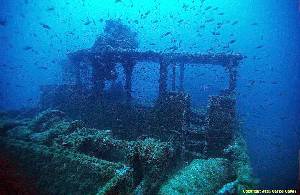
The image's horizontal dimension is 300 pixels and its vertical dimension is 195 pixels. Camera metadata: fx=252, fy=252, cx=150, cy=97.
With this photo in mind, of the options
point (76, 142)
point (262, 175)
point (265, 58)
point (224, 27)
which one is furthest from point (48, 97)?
point (224, 27)

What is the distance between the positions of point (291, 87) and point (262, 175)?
5135cm

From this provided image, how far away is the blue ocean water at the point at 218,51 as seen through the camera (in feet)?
67.5

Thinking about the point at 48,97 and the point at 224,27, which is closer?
the point at 48,97

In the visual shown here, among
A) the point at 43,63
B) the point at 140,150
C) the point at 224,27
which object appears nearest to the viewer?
the point at 140,150

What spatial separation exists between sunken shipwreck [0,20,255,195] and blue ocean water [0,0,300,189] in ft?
16.5

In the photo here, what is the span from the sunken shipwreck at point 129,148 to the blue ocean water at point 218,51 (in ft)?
16.5

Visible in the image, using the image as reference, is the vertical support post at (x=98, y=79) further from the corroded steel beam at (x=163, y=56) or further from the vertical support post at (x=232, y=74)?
the vertical support post at (x=232, y=74)

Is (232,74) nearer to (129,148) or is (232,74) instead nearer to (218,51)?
(129,148)

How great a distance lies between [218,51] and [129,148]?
1115 inches

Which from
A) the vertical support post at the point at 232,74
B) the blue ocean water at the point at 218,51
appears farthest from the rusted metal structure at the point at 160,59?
the blue ocean water at the point at 218,51

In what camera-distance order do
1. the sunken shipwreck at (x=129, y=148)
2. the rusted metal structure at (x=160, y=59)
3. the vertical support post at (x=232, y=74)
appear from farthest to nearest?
the rusted metal structure at (x=160, y=59)
the vertical support post at (x=232, y=74)
the sunken shipwreck at (x=129, y=148)

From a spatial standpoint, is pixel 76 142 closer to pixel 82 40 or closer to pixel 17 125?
pixel 17 125

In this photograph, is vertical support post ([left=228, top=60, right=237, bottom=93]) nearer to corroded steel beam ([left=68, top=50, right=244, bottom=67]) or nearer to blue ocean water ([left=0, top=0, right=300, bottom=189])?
corroded steel beam ([left=68, top=50, right=244, bottom=67])

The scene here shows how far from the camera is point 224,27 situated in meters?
82.8
